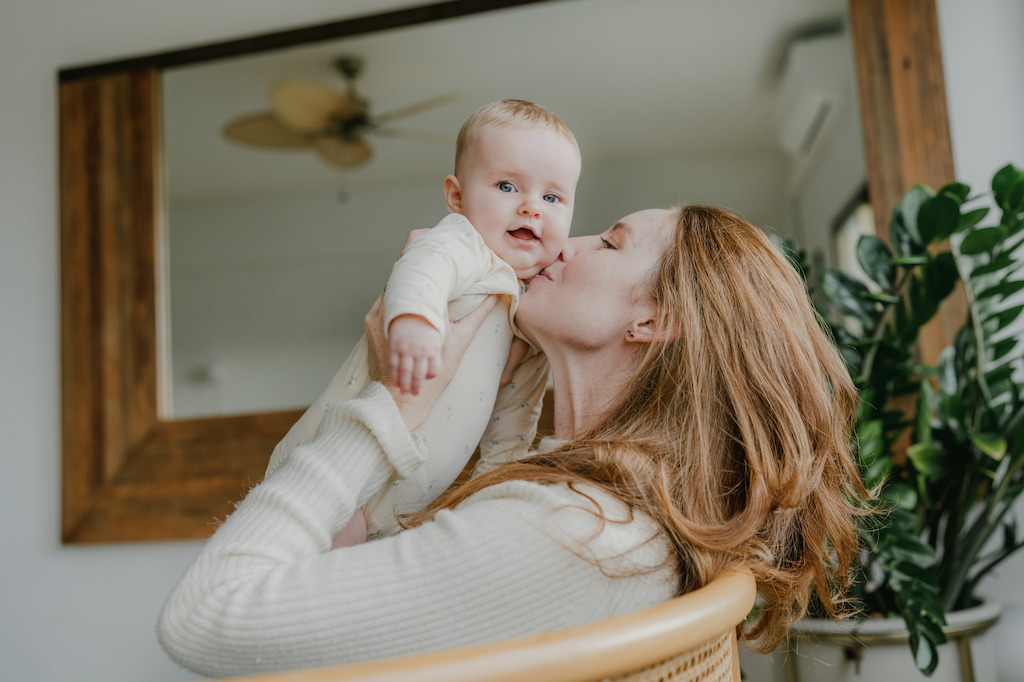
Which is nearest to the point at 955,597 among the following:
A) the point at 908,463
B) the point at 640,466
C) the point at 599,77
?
the point at 908,463

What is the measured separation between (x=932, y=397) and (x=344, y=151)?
5.35ft

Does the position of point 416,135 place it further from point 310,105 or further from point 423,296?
point 423,296

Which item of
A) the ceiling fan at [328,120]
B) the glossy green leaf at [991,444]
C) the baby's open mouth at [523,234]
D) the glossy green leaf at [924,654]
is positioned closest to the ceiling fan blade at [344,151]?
the ceiling fan at [328,120]

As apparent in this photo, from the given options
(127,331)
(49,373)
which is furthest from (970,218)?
(49,373)

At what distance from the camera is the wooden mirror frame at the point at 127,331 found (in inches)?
87.1

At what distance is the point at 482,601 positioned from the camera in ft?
2.17

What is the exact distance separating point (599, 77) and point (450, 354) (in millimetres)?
1393

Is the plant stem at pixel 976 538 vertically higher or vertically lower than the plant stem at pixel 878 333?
lower

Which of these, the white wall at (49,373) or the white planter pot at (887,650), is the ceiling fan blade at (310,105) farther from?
the white planter pot at (887,650)

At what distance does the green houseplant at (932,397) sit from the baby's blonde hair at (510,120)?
677mm

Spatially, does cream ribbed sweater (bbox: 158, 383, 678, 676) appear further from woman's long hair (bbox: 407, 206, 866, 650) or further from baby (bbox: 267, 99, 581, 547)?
baby (bbox: 267, 99, 581, 547)

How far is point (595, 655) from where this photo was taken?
0.56 meters

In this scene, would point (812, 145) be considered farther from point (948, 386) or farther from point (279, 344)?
point (279, 344)

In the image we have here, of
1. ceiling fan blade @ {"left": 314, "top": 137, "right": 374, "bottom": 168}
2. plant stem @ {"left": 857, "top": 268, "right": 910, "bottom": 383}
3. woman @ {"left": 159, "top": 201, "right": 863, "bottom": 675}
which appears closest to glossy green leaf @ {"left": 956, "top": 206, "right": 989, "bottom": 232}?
plant stem @ {"left": 857, "top": 268, "right": 910, "bottom": 383}
